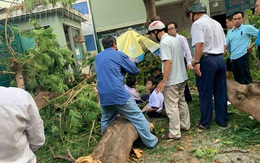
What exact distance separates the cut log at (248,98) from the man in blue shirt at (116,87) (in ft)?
4.92

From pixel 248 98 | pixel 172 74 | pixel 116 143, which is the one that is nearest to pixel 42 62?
pixel 116 143

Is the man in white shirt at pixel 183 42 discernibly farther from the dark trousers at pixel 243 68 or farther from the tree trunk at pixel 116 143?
the tree trunk at pixel 116 143

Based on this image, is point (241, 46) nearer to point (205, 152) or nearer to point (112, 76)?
point (205, 152)

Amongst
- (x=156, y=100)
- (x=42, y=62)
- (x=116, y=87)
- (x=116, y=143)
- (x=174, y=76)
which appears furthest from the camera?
(x=42, y=62)

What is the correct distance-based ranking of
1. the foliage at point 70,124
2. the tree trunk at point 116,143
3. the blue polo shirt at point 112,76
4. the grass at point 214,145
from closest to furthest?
the tree trunk at point 116,143
the grass at point 214,145
the blue polo shirt at point 112,76
the foliage at point 70,124

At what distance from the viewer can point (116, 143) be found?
293 cm

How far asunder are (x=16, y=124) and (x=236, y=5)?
13.3 meters

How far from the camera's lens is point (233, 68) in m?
4.82

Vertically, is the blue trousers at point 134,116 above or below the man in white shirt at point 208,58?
below

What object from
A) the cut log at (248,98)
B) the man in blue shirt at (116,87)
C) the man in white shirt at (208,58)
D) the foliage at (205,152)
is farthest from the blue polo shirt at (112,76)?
the cut log at (248,98)

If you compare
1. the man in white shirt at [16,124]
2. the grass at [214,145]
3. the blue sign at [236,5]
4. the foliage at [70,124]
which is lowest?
the grass at [214,145]

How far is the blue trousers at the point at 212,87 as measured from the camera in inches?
131

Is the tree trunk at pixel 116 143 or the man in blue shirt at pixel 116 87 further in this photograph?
the man in blue shirt at pixel 116 87

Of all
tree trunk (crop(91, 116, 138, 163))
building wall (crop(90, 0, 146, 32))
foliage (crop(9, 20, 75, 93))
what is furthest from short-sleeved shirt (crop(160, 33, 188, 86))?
building wall (crop(90, 0, 146, 32))
